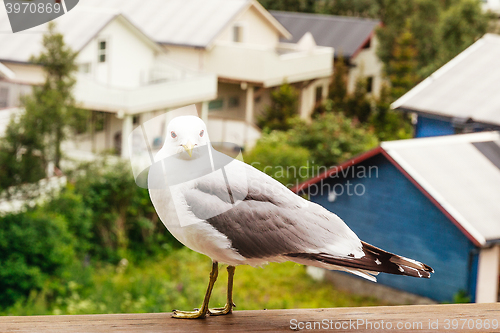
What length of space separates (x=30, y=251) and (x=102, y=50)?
9.14 ft

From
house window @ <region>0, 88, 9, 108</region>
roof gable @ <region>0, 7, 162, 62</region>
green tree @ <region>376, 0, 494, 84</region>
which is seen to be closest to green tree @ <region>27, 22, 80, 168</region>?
house window @ <region>0, 88, 9, 108</region>

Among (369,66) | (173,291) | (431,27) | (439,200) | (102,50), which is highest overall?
(431,27)

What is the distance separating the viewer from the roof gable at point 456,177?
3590mm

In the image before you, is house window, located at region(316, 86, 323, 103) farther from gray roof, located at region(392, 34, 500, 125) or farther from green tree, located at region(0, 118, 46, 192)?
green tree, located at region(0, 118, 46, 192)

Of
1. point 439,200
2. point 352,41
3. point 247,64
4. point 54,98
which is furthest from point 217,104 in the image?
point 439,200

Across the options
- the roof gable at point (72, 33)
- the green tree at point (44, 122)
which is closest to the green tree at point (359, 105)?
the roof gable at point (72, 33)

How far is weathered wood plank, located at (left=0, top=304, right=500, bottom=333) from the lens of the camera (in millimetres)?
1022

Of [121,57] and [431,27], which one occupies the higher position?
[431,27]

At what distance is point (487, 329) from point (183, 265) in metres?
3.89

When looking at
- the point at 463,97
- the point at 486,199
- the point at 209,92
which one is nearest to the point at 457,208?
the point at 486,199

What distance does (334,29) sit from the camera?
9.73 metres

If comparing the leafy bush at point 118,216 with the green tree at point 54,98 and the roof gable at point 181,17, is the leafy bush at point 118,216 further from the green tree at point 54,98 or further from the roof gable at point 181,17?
the roof gable at point 181,17

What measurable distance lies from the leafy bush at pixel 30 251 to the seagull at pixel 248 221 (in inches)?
144

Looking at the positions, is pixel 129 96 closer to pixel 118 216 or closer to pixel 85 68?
pixel 85 68
